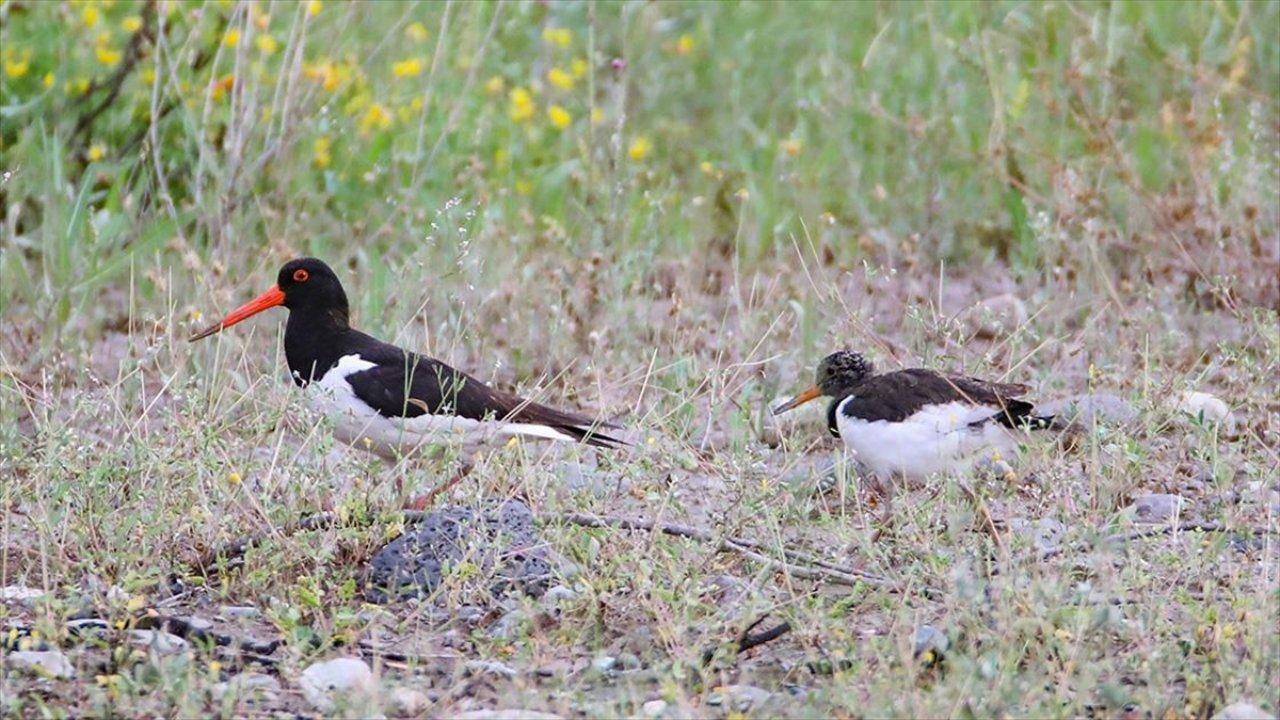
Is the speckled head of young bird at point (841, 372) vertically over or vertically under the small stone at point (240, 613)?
under

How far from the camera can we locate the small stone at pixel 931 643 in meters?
3.93

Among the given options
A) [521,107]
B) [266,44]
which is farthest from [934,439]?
[521,107]

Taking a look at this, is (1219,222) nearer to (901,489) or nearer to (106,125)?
(901,489)

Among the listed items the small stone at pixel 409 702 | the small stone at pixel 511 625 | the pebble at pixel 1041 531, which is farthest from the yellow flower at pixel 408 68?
the small stone at pixel 409 702

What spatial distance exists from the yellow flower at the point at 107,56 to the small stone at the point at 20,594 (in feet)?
12.7

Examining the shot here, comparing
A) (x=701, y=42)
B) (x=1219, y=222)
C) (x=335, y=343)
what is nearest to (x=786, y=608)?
(x=335, y=343)

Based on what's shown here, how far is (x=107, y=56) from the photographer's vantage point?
25.7ft

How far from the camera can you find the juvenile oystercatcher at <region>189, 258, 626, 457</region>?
541 centimetres

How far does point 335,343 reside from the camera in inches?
231

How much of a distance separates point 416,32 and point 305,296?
254 cm

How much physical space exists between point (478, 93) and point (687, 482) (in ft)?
12.2

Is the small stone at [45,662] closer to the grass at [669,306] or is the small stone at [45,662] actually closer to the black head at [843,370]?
the grass at [669,306]

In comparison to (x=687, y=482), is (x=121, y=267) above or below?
above

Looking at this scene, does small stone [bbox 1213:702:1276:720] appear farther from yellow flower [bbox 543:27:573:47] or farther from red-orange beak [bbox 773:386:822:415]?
yellow flower [bbox 543:27:573:47]
